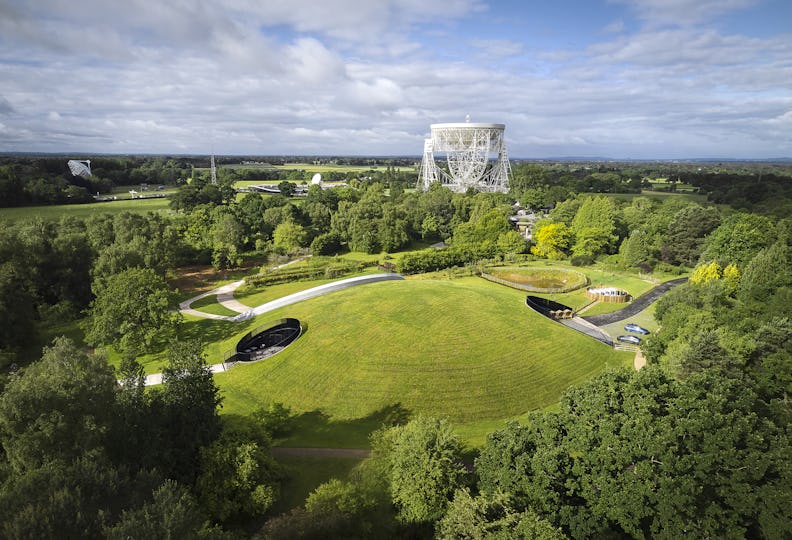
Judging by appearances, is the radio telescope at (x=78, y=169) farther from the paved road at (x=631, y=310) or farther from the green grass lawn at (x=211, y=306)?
the paved road at (x=631, y=310)

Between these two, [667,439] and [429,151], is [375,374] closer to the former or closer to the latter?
[667,439]

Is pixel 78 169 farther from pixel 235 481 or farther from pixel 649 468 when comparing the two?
pixel 649 468

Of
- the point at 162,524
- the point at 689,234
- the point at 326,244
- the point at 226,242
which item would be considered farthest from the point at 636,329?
the point at 226,242

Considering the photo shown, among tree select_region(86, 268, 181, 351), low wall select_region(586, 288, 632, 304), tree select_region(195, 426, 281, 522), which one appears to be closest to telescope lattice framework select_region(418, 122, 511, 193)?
low wall select_region(586, 288, 632, 304)

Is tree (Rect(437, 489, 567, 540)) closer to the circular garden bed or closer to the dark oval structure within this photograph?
the dark oval structure

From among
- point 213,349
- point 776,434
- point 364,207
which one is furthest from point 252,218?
point 776,434

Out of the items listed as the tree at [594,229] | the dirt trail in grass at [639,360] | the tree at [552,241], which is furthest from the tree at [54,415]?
the tree at [594,229]
